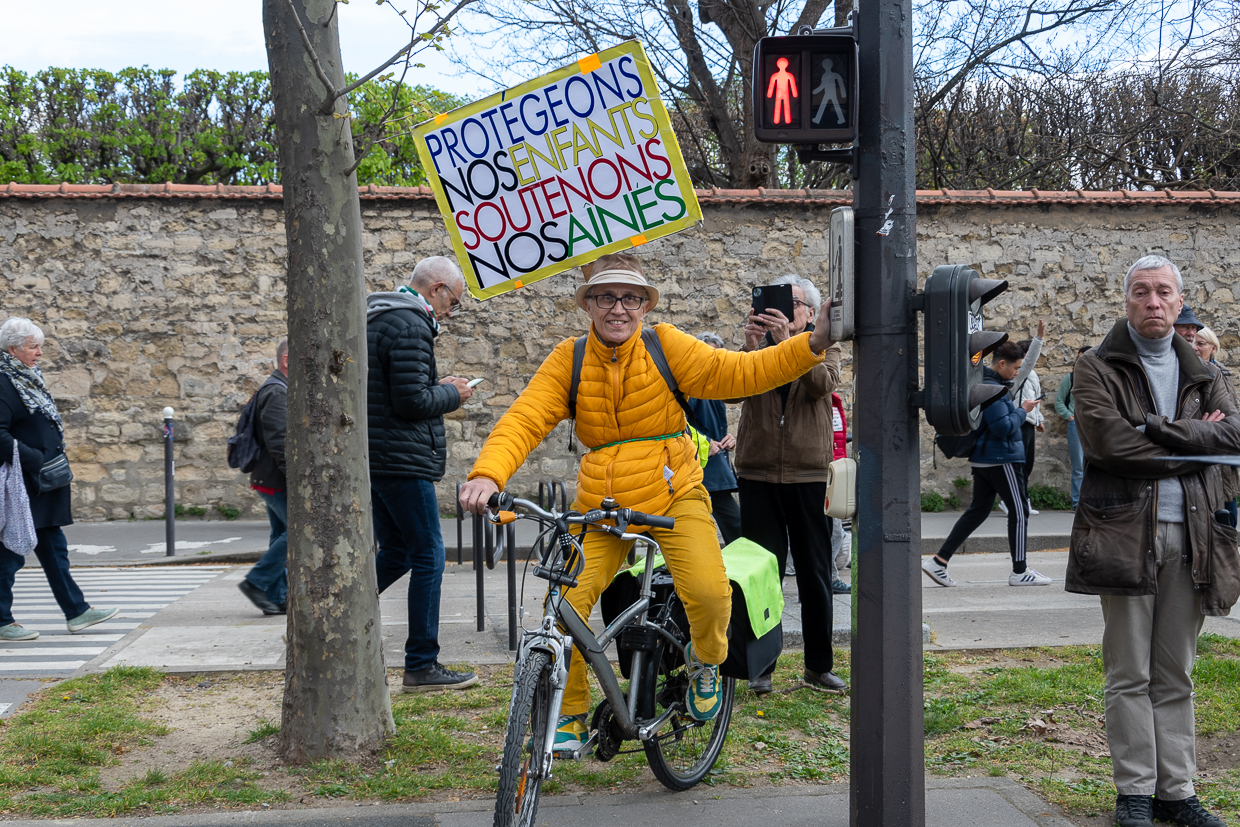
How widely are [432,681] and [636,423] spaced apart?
225 cm

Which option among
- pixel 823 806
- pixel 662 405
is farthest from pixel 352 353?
pixel 823 806

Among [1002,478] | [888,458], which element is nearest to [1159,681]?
[888,458]

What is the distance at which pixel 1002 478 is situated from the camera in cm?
830

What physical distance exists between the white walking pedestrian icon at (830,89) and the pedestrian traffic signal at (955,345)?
2.02 feet

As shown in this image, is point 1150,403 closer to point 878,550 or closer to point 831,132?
point 878,550

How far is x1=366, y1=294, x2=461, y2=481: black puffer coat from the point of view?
5305 mm

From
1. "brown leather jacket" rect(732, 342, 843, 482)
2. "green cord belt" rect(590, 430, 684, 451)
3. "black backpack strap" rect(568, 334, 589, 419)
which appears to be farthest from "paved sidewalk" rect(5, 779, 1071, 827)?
"brown leather jacket" rect(732, 342, 843, 482)

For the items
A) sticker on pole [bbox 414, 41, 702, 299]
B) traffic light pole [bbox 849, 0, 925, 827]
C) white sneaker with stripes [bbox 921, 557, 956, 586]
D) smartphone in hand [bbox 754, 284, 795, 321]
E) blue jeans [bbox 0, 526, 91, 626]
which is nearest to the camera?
traffic light pole [bbox 849, 0, 925, 827]

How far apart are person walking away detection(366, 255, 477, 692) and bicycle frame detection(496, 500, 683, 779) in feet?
5.83

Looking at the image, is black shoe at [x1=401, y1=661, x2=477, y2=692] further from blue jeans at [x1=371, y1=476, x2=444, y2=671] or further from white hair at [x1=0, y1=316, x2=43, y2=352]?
white hair at [x1=0, y1=316, x2=43, y2=352]

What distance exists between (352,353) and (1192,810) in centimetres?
346

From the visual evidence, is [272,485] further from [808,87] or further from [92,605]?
[808,87]

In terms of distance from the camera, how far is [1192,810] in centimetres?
371

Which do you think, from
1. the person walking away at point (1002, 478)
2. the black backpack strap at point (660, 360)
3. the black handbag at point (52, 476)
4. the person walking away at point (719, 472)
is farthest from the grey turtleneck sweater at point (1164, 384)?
the black handbag at point (52, 476)
